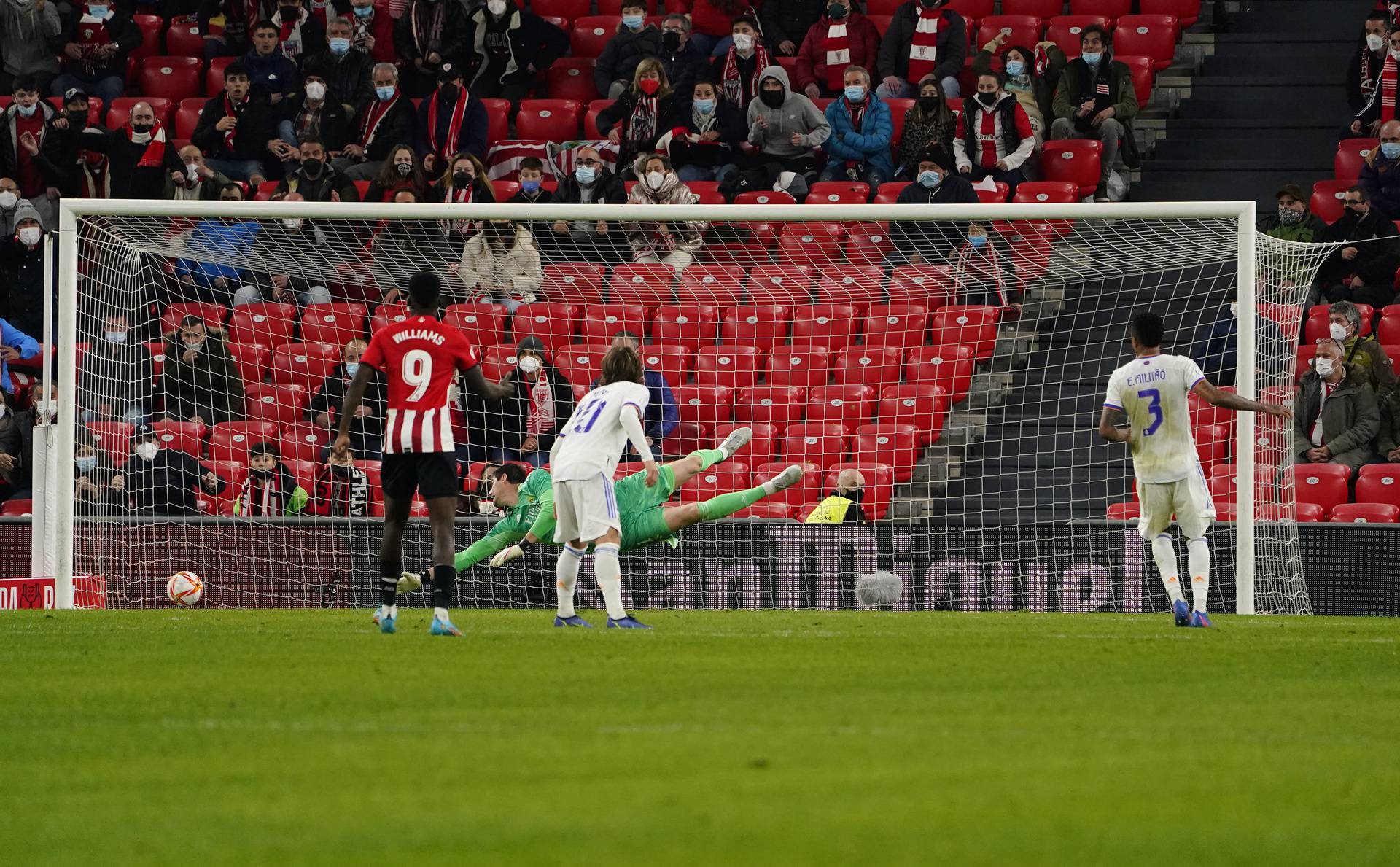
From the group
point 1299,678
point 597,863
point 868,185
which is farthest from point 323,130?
point 597,863

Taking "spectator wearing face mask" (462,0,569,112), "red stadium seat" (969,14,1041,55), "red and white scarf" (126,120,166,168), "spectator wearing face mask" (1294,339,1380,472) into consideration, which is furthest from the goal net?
"spectator wearing face mask" (462,0,569,112)

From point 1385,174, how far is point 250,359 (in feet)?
35.5

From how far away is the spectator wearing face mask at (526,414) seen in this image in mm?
16344

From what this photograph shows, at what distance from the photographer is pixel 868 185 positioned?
19.8 m

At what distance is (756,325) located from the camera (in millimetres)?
17438

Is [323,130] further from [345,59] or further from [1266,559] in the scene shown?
[1266,559]

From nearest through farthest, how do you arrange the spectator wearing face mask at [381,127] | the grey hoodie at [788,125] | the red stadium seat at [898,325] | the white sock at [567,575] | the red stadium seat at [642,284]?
1. the white sock at [567,575]
2. the red stadium seat at [898,325]
3. the red stadium seat at [642,284]
4. the grey hoodie at [788,125]
5. the spectator wearing face mask at [381,127]

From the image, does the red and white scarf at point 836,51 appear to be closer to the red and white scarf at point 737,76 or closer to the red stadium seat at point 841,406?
the red and white scarf at point 737,76

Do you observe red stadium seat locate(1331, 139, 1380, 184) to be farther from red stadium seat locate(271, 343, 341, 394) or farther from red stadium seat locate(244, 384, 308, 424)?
red stadium seat locate(244, 384, 308, 424)

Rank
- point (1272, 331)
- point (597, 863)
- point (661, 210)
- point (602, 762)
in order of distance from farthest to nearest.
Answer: point (1272, 331) → point (661, 210) → point (602, 762) → point (597, 863)

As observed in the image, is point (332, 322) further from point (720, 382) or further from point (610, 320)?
point (720, 382)

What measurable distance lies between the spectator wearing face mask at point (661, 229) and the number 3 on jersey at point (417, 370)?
6814 mm

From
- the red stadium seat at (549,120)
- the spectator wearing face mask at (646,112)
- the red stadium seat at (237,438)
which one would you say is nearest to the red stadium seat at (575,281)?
the red stadium seat at (237,438)

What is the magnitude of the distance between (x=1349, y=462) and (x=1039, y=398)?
2.67 metres
